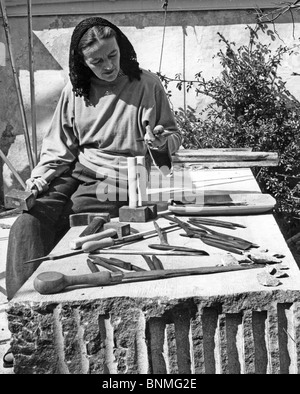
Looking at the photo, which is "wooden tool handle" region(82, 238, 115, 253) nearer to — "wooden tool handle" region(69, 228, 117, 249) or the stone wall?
"wooden tool handle" region(69, 228, 117, 249)

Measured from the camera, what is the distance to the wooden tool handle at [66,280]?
2.60 meters

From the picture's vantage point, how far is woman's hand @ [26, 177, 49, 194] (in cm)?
381

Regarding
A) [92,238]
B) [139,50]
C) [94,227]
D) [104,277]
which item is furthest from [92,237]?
[139,50]

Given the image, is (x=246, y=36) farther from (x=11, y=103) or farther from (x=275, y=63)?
(x=11, y=103)

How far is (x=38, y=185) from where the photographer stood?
3.81 metres

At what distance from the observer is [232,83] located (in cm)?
669

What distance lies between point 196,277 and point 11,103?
4943 millimetres

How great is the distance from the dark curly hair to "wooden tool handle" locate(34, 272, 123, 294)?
1563 millimetres

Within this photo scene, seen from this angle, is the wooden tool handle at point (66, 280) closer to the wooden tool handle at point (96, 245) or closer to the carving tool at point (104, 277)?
the carving tool at point (104, 277)

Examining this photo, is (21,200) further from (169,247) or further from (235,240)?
(235,240)

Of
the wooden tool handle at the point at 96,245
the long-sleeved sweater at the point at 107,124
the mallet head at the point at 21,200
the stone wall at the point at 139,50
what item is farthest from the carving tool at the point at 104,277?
the stone wall at the point at 139,50

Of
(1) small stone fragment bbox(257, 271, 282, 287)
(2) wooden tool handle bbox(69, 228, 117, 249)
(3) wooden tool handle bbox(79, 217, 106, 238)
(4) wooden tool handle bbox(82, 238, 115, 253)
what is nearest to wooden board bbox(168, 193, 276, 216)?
(3) wooden tool handle bbox(79, 217, 106, 238)

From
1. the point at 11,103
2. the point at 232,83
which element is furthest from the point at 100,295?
the point at 11,103

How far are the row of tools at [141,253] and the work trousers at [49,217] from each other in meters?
0.38
